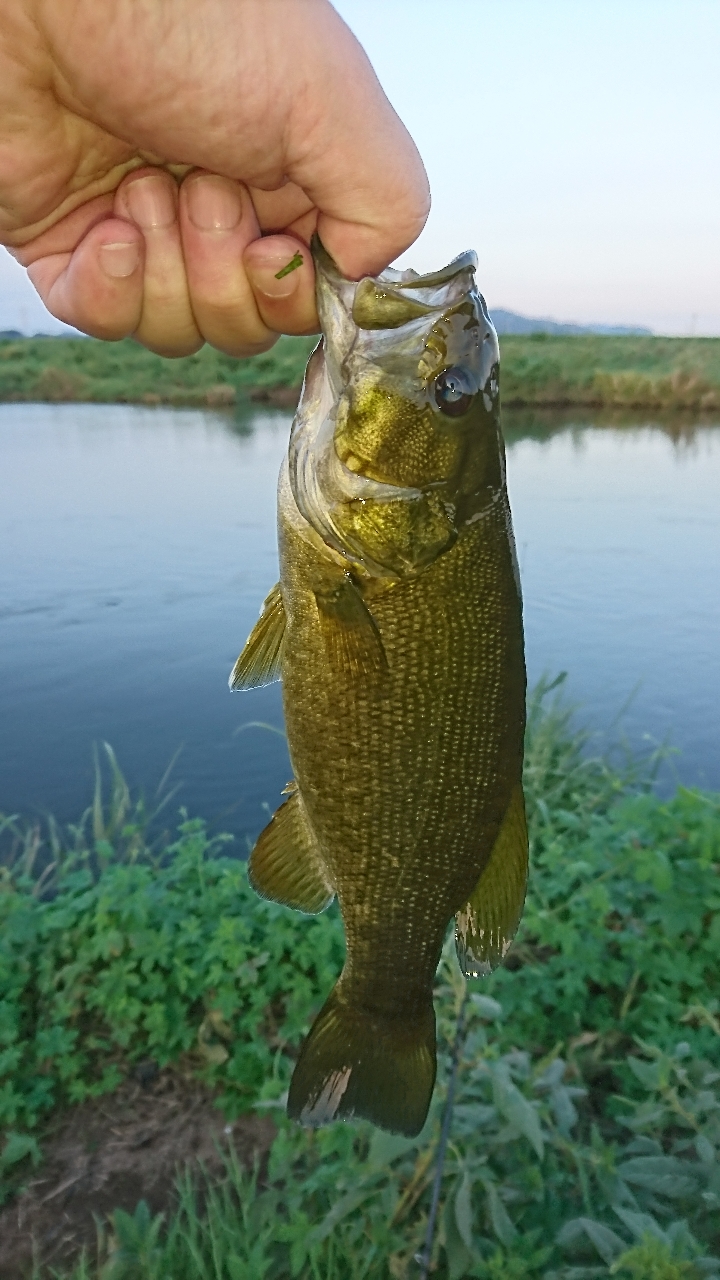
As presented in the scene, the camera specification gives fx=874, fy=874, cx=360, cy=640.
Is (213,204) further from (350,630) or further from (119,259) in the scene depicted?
(350,630)

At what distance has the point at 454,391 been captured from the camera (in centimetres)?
151

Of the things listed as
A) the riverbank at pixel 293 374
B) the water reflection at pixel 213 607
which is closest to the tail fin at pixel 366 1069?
the water reflection at pixel 213 607

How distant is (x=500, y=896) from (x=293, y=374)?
24053mm

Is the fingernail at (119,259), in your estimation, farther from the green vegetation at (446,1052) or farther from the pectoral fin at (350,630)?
the green vegetation at (446,1052)

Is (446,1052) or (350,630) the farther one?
(446,1052)

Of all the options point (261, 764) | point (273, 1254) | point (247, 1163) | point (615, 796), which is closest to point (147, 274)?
point (273, 1254)

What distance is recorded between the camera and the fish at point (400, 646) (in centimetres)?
151

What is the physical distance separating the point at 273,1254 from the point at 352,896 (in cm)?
160

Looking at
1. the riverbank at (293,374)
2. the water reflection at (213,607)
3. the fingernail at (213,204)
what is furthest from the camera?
the riverbank at (293,374)

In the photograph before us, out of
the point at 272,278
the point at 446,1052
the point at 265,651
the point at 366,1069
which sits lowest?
the point at 446,1052

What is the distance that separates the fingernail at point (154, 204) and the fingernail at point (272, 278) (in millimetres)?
234

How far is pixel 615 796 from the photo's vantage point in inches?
204

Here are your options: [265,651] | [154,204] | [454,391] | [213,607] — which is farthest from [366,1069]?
[213,607]

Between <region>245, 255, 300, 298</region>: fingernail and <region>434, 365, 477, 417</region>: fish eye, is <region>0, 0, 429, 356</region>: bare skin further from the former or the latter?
<region>434, 365, 477, 417</region>: fish eye
